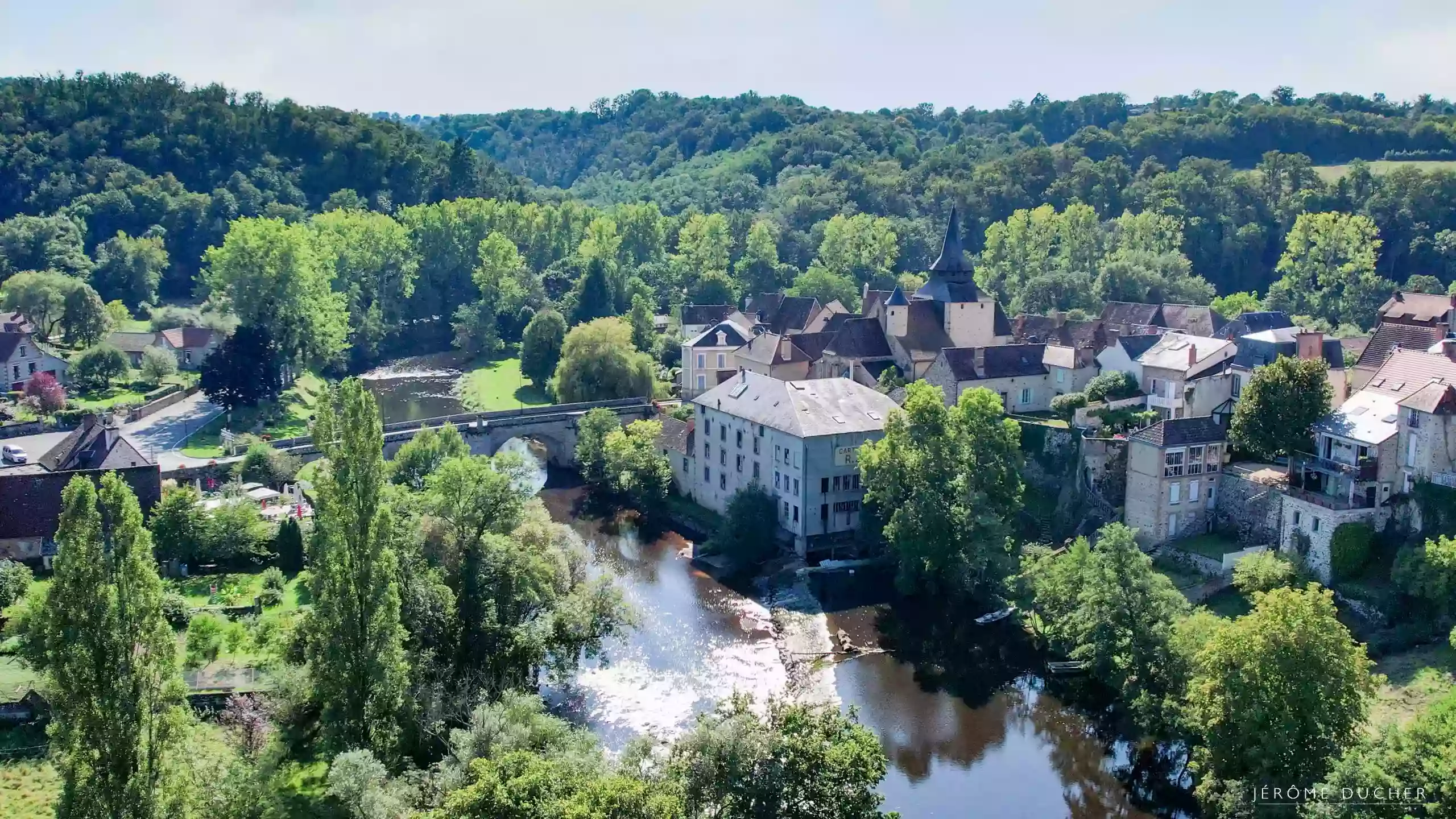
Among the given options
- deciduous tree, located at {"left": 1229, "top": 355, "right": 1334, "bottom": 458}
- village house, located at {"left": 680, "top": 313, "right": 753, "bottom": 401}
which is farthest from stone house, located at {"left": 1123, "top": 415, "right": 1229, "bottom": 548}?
village house, located at {"left": 680, "top": 313, "right": 753, "bottom": 401}

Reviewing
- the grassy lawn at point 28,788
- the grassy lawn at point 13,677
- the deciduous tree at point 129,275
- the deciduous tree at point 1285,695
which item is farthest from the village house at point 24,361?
the deciduous tree at point 1285,695

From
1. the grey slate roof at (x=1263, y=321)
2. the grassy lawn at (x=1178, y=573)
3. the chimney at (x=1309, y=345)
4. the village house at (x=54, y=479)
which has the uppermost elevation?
the chimney at (x=1309, y=345)

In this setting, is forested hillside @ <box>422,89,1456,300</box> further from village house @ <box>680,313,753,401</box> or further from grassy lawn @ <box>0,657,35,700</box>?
grassy lawn @ <box>0,657,35,700</box>

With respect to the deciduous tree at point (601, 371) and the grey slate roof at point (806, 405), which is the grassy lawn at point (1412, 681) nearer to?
the grey slate roof at point (806, 405)

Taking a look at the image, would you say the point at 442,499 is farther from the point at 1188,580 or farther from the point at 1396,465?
the point at 1396,465

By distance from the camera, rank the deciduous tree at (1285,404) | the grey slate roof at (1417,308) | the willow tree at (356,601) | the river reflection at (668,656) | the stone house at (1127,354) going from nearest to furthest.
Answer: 1. the willow tree at (356,601)
2. the river reflection at (668,656)
3. the deciduous tree at (1285,404)
4. the stone house at (1127,354)
5. the grey slate roof at (1417,308)

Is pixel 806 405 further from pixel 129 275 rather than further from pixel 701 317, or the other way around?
pixel 129 275
